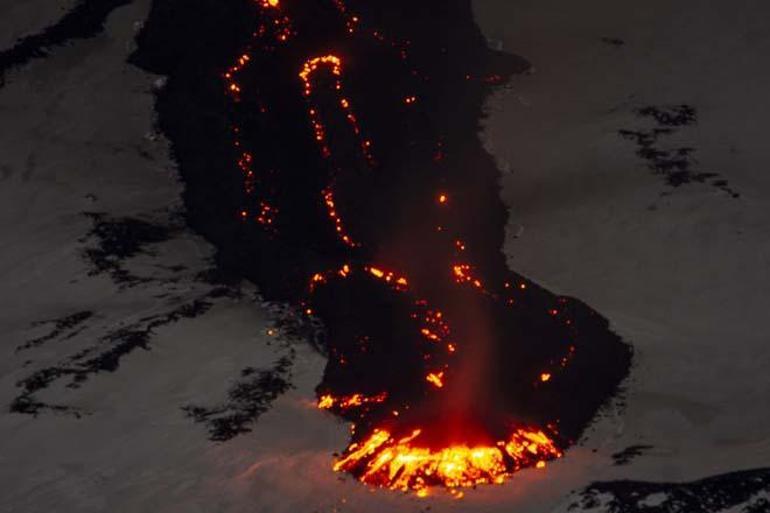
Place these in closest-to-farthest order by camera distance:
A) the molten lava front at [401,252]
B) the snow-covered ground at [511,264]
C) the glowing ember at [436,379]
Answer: the snow-covered ground at [511,264]
the molten lava front at [401,252]
the glowing ember at [436,379]

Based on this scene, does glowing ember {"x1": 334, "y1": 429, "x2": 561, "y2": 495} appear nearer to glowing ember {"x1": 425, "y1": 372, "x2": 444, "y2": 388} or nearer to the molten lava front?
the molten lava front

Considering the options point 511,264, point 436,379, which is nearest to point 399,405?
point 436,379

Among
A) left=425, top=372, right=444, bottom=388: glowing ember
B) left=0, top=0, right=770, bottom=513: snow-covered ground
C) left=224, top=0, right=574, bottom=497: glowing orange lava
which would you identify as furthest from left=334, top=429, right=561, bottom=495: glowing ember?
left=425, top=372, right=444, bottom=388: glowing ember

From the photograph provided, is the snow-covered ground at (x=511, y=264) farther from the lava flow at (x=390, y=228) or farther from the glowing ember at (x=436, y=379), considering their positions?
the glowing ember at (x=436, y=379)

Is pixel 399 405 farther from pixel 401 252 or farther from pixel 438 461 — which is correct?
pixel 401 252

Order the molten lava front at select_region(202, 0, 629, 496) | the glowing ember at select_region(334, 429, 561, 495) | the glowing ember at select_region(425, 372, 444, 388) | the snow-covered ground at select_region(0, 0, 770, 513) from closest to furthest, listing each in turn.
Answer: the glowing ember at select_region(334, 429, 561, 495)
the snow-covered ground at select_region(0, 0, 770, 513)
the molten lava front at select_region(202, 0, 629, 496)
the glowing ember at select_region(425, 372, 444, 388)

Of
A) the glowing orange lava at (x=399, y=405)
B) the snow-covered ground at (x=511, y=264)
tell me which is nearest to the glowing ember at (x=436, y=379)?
the glowing orange lava at (x=399, y=405)
